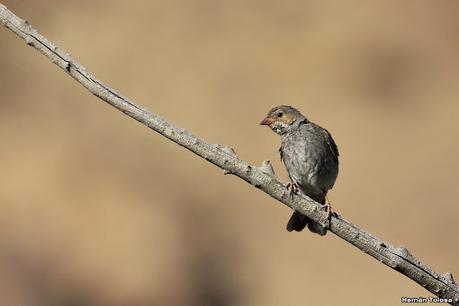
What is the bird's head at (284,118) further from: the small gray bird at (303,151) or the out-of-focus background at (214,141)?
the out-of-focus background at (214,141)

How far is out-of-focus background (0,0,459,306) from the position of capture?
43.5 feet

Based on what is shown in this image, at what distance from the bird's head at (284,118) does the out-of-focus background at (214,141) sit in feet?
15.9

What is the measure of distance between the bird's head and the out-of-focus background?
4.84 metres

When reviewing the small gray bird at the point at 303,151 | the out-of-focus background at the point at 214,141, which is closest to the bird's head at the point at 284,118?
the small gray bird at the point at 303,151

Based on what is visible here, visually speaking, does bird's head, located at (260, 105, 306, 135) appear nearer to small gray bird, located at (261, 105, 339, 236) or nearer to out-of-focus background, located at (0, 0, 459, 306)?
small gray bird, located at (261, 105, 339, 236)

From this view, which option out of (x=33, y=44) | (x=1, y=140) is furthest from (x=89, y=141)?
(x=33, y=44)

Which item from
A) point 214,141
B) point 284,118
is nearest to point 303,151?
point 284,118

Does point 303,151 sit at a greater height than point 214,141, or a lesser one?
lesser

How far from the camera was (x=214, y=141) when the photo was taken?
13.6 meters

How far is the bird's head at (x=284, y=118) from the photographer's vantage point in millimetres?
7195

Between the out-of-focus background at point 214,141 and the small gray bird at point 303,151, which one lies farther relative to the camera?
the out-of-focus background at point 214,141

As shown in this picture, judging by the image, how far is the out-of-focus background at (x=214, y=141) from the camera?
43.5 ft

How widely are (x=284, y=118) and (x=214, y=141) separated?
6.45 metres

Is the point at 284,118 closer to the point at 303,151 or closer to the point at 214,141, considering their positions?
the point at 303,151
